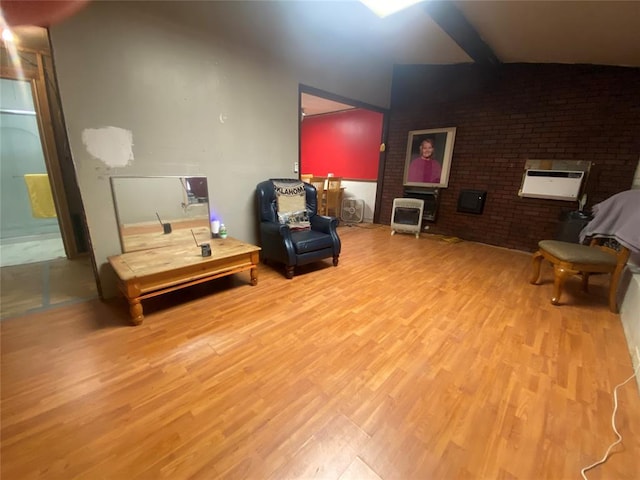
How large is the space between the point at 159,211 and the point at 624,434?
10.9 feet

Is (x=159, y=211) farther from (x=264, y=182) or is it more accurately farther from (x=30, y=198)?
(x=30, y=198)

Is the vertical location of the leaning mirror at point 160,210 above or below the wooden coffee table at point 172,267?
above

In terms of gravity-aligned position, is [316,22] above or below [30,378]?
above

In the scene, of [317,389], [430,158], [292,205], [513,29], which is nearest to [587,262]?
[317,389]

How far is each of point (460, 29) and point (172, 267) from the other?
374 centimetres

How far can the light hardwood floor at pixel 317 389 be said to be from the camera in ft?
3.33

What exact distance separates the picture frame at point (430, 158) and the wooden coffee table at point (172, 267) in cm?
354

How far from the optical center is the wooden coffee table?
1.81 m

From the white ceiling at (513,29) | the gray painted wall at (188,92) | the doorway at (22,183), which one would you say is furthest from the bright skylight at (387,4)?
the doorway at (22,183)

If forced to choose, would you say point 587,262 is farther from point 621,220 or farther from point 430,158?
point 430,158

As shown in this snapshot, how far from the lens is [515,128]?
3.67 metres

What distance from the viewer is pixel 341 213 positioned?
5.73 meters

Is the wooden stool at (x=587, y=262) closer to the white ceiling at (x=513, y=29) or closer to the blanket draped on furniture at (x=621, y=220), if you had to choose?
the blanket draped on furniture at (x=621, y=220)

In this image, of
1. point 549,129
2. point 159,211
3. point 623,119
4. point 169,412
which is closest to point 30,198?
point 159,211
